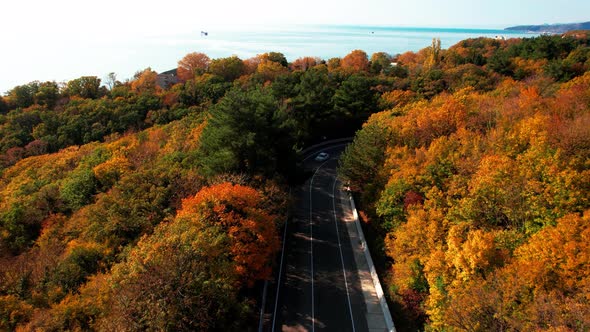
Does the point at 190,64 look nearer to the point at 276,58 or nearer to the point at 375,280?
the point at 276,58

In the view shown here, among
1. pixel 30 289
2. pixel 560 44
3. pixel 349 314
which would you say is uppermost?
pixel 560 44

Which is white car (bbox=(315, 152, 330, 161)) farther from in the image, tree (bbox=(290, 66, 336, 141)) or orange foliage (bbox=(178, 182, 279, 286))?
orange foliage (bbox=(178, 182, 279, 286))

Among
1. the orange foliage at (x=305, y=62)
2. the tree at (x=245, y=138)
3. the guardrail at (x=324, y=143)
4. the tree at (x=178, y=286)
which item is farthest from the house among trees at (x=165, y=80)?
the tree at (x=178, y=286)

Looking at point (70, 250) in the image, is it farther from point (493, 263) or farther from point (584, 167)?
point (584, 167)

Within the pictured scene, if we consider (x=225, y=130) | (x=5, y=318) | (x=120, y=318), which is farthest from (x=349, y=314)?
(x=5, y=318)

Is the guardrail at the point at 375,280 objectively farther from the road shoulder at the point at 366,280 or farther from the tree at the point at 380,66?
the tree at the point at 380,66

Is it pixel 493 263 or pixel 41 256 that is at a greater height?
pixel 493 263
